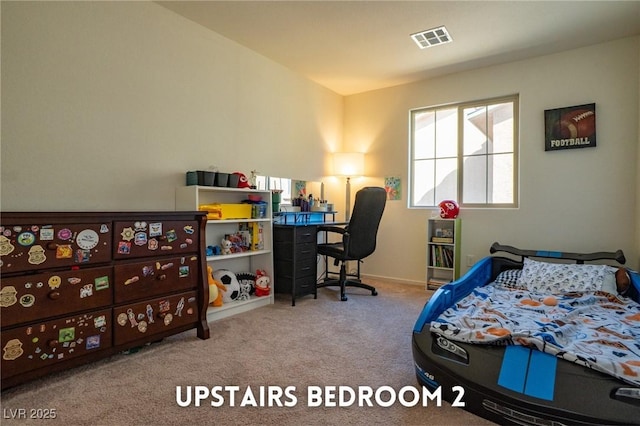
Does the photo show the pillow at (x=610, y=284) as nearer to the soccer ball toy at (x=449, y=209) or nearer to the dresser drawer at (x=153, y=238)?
the soccer ball toy at (x=449, y=209)

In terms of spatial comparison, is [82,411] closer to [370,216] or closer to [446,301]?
[446,301]

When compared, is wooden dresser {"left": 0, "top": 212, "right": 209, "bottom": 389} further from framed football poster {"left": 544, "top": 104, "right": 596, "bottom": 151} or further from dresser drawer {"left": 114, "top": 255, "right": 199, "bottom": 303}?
framed football poster {"left": 544, "top": 104, "right": 596, "bottom": 151}

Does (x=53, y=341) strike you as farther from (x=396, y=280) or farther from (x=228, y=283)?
(x=396, y=280)

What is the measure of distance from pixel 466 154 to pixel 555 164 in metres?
0.92

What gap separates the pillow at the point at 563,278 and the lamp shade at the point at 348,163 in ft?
7.43

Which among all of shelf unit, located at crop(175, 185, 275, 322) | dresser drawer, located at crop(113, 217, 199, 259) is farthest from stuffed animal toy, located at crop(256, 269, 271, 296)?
dresser drawer, located at crop(113, 217, 199, 259)

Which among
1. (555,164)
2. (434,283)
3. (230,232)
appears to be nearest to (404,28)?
(555,164)

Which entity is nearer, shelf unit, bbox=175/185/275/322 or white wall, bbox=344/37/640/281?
shelf unit, bbox=175/185/275/322

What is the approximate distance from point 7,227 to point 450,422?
221cm

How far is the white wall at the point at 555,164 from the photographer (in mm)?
3168

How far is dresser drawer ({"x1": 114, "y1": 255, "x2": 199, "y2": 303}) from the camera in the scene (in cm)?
204

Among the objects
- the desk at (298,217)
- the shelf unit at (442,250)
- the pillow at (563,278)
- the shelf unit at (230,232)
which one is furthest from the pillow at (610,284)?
the shelf unit at (230,232)

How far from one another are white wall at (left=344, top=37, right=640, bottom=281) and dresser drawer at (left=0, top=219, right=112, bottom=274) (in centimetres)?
336

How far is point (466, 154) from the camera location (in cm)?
411
